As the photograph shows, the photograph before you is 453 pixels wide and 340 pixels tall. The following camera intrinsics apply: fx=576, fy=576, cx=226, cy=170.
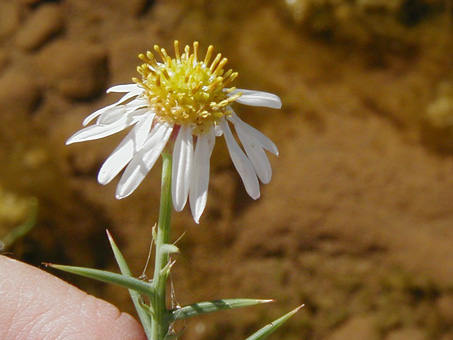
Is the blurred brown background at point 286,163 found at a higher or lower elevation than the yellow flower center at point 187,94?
lower

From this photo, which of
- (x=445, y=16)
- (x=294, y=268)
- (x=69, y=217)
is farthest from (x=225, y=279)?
(x=445, y=16)

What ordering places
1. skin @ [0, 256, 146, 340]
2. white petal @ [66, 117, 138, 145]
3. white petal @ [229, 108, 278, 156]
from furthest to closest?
skin @ [0, 256, 146, 340], white petal @ [229, 108, 278, 156], white petal @ [66, 117, 138, 145]

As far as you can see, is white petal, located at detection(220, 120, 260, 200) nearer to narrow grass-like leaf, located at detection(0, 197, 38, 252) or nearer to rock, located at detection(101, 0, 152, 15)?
narrow grass-like leaf, located at detection(0, 197, 38, 252)

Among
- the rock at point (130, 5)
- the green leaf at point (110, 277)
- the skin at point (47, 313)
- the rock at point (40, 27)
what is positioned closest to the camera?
the green leaf at point (110, 277)

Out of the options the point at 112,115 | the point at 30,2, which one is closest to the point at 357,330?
the point at 112,115

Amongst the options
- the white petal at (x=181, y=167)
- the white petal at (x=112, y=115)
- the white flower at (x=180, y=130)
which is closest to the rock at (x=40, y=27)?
the white flower at (x=180, y=130)

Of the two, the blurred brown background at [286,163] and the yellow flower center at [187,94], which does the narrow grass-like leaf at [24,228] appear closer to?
the blurred brown background at [286,163]

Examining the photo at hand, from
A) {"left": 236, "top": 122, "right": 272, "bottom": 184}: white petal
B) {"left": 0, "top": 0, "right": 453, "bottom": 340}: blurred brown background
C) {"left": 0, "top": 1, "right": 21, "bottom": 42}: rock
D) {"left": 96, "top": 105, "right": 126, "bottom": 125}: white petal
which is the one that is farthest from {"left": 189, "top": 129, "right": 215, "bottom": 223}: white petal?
{"left": 0, "top": 1, "right": 21, "bottom": 42}: rock

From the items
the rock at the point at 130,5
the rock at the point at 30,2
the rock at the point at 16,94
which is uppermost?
the rock at the point at 30,2
